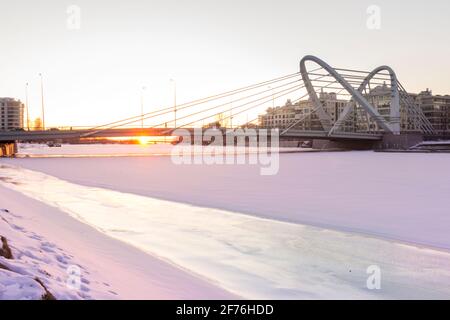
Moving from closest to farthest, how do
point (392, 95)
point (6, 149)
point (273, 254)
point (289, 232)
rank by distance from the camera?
point (273, 254) → point (289, 232) → point (6, 149) → point (392, 95)

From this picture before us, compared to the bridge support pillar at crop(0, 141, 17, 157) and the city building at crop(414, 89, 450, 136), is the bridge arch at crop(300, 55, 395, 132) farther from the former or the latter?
the city building at crop(414, 89, 450, 136)

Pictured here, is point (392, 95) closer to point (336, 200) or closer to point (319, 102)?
point (319, 102)

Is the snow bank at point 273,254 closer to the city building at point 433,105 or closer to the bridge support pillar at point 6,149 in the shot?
the bridge support pillar at point 6,149

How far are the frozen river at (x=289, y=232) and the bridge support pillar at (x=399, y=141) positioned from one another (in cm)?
6261

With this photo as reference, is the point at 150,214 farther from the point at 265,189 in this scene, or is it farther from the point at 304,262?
the point at 265,189

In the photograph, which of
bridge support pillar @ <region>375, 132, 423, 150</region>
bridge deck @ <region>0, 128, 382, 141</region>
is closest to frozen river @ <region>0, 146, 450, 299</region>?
bridge deck @ <region>0, 128, 382, 141</region>

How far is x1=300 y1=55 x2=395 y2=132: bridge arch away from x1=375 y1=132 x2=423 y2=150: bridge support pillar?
1718 millimetres

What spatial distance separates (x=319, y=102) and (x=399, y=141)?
1573cm

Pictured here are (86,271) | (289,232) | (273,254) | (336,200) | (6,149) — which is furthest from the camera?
(6,149)

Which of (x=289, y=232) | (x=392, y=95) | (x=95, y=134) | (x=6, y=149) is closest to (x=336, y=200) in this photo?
(x=289, y=232)

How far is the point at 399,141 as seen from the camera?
7906 cm

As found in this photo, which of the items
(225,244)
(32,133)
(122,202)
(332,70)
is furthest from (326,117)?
(225,244)

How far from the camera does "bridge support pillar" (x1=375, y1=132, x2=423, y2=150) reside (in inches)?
3105

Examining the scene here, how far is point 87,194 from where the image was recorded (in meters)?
18.2
